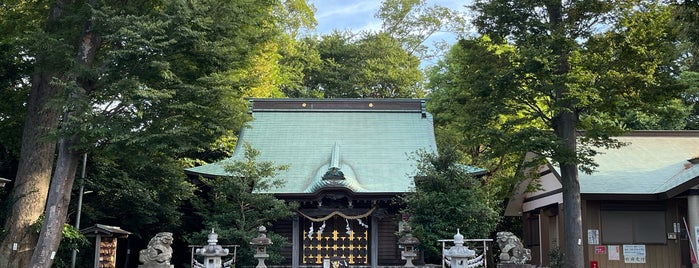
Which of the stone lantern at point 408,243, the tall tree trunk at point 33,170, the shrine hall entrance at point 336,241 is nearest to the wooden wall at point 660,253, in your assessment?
the stone lantern at point 408,243

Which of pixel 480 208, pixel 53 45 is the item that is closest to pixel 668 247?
pixel 480 208

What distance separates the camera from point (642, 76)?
601 inches

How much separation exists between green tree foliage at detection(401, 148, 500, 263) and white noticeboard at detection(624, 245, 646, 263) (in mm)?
4659

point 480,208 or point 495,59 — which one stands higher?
point 495,59

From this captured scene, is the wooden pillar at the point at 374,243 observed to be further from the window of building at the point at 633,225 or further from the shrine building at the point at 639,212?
the window of building at the point at 633,225

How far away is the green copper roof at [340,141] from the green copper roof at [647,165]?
563cm

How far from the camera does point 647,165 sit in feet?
65.4

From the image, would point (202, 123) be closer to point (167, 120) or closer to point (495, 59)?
point (167, 120)

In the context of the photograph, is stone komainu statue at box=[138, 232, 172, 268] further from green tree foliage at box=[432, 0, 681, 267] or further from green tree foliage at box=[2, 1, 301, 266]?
green tree foliage at box=[432, 0, 681, 267]

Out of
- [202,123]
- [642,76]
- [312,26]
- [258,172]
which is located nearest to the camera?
[642,76]

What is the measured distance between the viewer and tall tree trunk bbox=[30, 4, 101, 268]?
15.5m

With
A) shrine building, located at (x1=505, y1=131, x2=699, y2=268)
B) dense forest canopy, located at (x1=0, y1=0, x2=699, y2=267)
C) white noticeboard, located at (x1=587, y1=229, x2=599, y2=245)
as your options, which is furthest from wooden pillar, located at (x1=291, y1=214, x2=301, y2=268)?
white noticeboard, located at (x1=587, y1=229, x2=599, y2=245)

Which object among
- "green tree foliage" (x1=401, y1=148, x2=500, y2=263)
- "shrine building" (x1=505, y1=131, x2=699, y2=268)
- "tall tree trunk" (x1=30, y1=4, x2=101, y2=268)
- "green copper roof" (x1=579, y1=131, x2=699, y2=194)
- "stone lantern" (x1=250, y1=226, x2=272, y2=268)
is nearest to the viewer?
"tall tree trunk" (x1=30, y1=4, x2=101, y2=268)

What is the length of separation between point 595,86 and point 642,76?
1.17 meters
